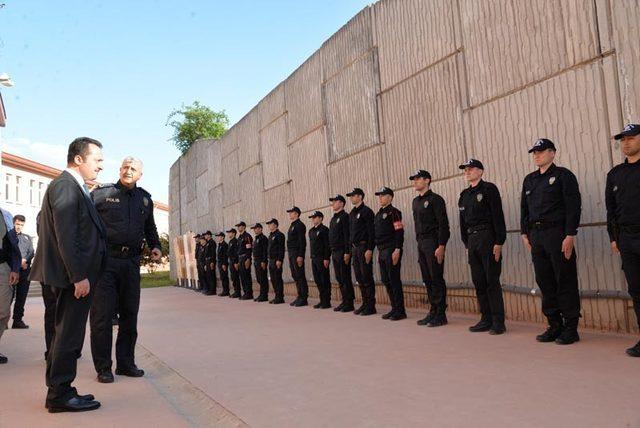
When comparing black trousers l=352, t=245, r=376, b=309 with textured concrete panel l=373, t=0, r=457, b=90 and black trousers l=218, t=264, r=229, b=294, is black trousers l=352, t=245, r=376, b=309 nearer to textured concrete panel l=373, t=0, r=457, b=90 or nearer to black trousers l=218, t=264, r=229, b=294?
textured concrete panel l=373, t=0, r=457, b=90

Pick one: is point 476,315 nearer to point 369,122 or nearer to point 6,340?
point 369,122

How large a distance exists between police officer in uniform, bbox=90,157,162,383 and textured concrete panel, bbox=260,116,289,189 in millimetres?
8959

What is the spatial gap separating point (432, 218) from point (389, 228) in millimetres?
959

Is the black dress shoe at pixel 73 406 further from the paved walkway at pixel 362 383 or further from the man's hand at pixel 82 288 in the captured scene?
the man's hand at pixel 82 288

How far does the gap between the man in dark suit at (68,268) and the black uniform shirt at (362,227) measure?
191 inches

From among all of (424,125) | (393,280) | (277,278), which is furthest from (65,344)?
(277,278)

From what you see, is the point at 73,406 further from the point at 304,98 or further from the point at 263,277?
the point at 304,98

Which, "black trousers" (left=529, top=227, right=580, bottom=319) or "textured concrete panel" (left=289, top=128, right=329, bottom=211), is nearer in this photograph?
"black trousers" (left=529, top=227, right=580, bottom=319)

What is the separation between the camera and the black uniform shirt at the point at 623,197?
4.25 meters

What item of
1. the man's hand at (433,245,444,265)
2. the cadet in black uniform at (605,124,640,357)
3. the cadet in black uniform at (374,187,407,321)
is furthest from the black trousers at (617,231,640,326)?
the cadet in black uniform at (374,187,407,321)

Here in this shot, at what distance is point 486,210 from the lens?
19.0 feet

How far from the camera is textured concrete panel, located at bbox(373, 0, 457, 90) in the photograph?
7.78 meters

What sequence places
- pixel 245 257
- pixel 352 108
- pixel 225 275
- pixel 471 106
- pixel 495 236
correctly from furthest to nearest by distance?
pixel 225 275 → pixel 245 257 → pixel 352 108 → pixel 471 106 → pixel 495 236

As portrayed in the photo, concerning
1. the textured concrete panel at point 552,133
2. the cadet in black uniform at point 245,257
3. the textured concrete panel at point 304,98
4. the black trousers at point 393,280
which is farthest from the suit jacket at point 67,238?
the cadet in black uniform at point 245,257
